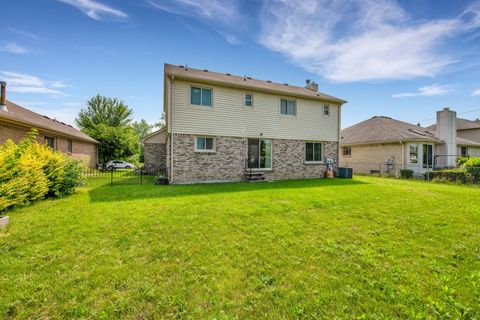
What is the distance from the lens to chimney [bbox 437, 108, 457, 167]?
61.3ft

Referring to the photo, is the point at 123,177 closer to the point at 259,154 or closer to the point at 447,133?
the point at 259,154

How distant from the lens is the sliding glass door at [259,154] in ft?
43.0

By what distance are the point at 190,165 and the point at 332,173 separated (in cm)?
988

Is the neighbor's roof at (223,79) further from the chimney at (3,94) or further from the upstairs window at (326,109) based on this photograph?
the chimney at (3,94)

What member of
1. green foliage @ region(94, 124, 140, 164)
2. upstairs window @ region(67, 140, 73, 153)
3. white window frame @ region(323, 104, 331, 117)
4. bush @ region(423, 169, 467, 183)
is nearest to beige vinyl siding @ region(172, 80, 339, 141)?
white window frame @ region(323, 104, 331, 117)

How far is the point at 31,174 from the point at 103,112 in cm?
3838

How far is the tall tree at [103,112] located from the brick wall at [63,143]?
52.9 ft

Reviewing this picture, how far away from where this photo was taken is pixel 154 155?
17.9m

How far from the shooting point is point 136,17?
9273 mm

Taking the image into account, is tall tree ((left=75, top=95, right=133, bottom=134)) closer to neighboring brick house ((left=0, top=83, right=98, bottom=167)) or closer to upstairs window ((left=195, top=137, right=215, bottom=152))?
neighboring brick house ((left=0, top=83, right=98, bottom=167))

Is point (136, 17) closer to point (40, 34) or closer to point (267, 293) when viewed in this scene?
point (40, 34)

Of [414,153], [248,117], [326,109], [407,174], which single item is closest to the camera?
[248,117]

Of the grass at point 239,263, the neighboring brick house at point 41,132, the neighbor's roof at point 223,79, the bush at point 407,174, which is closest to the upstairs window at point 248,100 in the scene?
the neighbor's roof at point 223,79

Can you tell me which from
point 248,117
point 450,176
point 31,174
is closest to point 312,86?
point 248,117
